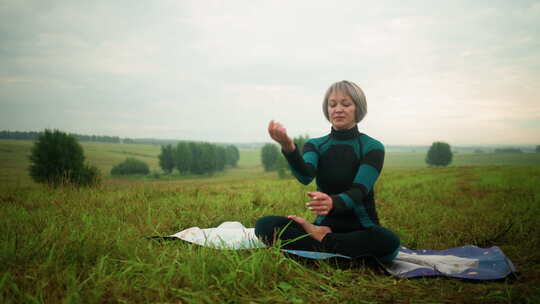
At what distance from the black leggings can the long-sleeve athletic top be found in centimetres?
23

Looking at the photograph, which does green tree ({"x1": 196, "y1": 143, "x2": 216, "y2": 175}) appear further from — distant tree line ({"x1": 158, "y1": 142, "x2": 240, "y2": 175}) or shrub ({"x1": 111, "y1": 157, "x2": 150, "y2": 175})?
shrub ({"x1": 111, "y1": 157, "x2": 150, "y2": 175})

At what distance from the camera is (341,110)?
3377mm

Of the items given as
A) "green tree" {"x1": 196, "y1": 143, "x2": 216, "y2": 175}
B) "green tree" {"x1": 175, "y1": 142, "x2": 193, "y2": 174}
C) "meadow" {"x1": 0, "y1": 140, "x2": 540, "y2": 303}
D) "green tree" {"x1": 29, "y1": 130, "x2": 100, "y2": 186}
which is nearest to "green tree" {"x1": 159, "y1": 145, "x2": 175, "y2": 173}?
"green tree" {"x1": 175, "y1": 142, "x2": 193, "y2": 174}

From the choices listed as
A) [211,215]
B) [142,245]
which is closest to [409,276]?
[142,245]

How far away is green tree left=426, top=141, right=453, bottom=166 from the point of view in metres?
73.2

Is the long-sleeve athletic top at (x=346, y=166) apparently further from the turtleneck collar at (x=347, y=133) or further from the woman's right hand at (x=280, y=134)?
the woman's right hand at (x=280, y=134)

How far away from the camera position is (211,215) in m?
5.18

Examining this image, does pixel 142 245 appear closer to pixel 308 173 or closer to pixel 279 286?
pixel 279 286

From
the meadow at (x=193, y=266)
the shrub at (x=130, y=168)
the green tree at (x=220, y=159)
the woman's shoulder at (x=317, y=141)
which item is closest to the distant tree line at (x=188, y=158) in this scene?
the green tree at (x=220, y=159)

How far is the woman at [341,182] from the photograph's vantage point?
2990 millimetres

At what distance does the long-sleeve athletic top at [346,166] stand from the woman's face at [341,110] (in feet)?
0.34

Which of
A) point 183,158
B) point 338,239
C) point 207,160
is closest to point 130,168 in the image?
point 183,158

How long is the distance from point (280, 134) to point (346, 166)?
1061 mm

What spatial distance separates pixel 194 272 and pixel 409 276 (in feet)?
6.80
